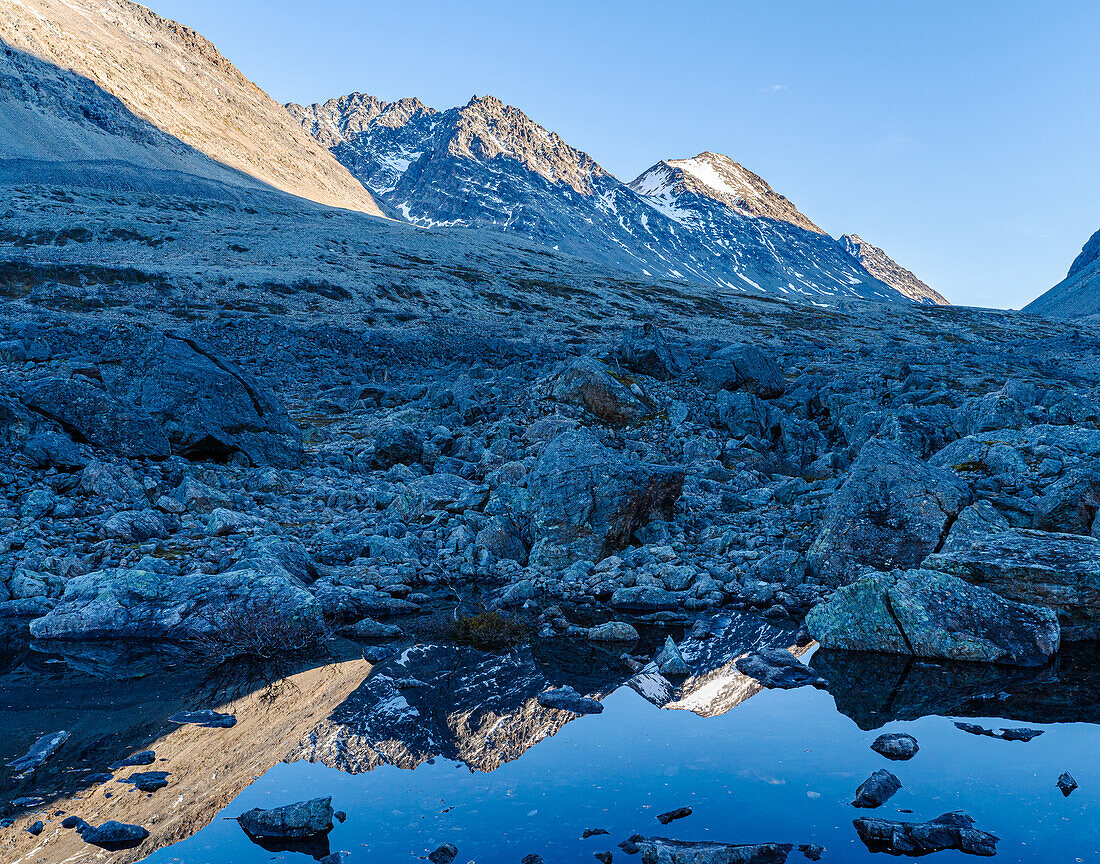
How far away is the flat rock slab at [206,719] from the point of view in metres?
9.55

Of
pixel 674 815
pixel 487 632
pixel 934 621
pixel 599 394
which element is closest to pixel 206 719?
pixel 487 632

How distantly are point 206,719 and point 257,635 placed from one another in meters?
2.50

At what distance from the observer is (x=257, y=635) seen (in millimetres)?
12117

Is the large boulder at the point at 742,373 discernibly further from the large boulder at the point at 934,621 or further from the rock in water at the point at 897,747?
the rock in water at the point at 897,747

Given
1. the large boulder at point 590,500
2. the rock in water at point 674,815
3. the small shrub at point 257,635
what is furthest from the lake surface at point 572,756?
the large boulder at point 590,500

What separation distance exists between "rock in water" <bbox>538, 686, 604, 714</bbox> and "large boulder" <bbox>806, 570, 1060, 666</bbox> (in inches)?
185

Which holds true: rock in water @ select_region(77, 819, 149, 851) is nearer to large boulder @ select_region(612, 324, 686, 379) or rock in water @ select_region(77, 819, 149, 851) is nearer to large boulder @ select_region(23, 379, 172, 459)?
large boulder @ select_region(23, 379, 172, 459)

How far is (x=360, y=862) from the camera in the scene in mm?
6711

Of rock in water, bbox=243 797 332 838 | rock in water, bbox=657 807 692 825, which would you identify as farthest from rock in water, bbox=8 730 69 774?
rock in water, bbox=657 807 692 825

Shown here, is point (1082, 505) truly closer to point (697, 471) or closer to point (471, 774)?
point (697, 471)

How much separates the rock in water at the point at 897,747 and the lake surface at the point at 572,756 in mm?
167

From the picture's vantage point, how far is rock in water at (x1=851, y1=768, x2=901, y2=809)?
24.6 feet

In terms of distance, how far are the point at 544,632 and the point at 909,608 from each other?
646cm

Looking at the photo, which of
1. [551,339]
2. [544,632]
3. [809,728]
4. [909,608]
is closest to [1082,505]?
Answer: [909,608]
